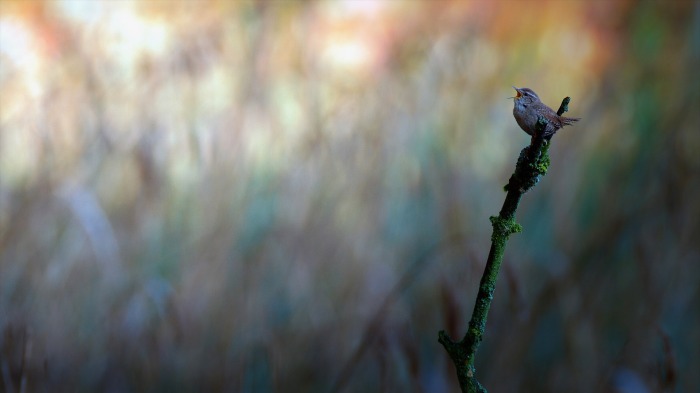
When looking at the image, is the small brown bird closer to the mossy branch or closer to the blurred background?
the mossy branch

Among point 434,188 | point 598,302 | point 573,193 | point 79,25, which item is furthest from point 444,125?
point 79,25

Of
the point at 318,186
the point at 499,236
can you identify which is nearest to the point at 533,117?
the point at 499,236

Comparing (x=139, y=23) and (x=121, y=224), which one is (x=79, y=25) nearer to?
(x=139, y=23)

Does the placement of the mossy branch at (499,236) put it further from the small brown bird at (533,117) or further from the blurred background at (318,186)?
the blurred background at (318,186)

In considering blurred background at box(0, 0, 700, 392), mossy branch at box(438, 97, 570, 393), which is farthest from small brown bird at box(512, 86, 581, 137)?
blurred background at box(0, 0, 700, 392)

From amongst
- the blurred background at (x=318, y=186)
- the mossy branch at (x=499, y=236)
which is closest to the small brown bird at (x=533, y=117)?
the mossy branch at (x=499, y=236)

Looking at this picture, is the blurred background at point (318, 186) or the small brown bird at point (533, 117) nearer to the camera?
the small brown bird at point (533, 117)

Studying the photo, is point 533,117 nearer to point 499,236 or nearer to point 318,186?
point 499,236
